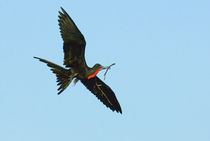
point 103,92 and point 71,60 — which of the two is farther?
point 103,92

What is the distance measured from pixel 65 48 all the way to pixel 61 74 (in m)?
1.00

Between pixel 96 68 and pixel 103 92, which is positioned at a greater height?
pixel 103 92

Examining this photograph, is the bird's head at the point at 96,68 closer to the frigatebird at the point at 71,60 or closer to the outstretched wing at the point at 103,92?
the frigatebird at the point at 71,60

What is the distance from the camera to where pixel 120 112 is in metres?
15.8

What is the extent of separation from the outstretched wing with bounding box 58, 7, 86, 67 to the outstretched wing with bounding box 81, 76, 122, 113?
159 cm

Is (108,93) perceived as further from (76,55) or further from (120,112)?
(76,55)

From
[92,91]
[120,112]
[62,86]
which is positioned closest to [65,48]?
[62,86]

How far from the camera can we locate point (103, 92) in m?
15.5

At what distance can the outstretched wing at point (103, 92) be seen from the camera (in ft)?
49.7

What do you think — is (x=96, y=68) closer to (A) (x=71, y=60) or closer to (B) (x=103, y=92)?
(A) (x=71, y=60)

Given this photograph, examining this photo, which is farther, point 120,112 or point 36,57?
point 120,112

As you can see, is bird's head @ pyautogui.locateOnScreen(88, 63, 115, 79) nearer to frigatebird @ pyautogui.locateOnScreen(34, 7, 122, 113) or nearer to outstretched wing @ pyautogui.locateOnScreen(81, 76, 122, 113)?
frigatebird @ pyautogui.locateOnScreen(34, 7, 122, 113)

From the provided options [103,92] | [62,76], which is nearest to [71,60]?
[62,76]

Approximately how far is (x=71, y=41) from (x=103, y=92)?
3096 millimetres
